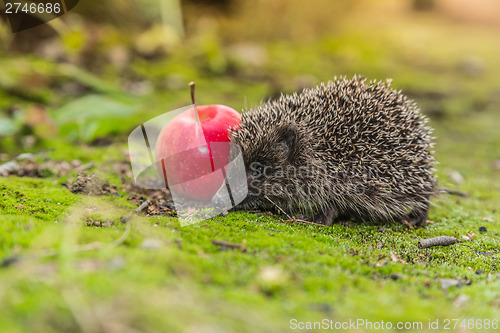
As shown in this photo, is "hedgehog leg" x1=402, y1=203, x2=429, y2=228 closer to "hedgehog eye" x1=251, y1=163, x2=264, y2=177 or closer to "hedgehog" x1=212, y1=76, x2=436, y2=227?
"hedgehog" x1=212, y1=76, x2=436, y2=227

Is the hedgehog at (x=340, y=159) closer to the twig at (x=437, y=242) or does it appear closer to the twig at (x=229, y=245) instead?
the twig at (x=437, y=242)

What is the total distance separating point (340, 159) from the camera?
533 centimetres

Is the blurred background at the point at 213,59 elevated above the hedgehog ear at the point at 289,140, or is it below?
above

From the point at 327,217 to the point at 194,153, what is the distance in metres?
1.85

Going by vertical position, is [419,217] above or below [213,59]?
below

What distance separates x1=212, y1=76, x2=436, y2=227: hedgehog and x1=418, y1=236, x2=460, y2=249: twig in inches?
30.5

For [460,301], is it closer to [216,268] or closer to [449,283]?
[449,283]

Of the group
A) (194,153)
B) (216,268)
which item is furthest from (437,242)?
(194,153)

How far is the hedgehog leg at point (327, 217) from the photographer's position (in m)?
5.07

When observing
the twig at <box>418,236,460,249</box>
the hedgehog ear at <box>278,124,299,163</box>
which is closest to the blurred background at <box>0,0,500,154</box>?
the hedgehog ear at <box>278,124,299,163</box>

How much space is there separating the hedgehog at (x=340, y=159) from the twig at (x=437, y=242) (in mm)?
775

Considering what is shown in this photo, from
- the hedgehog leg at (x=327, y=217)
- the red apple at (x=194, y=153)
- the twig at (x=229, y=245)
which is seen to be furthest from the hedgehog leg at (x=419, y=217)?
the twig at (x=229, y=245)

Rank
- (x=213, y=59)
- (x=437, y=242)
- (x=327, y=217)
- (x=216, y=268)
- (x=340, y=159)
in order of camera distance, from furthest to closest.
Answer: (x=213, y=59) → (x=340, y=159) → (x=327, y=217) → (x=437, y=242) → (x=216, y=268)

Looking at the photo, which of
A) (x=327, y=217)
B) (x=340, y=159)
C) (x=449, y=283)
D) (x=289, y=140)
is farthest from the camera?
(x=289, y=140)
